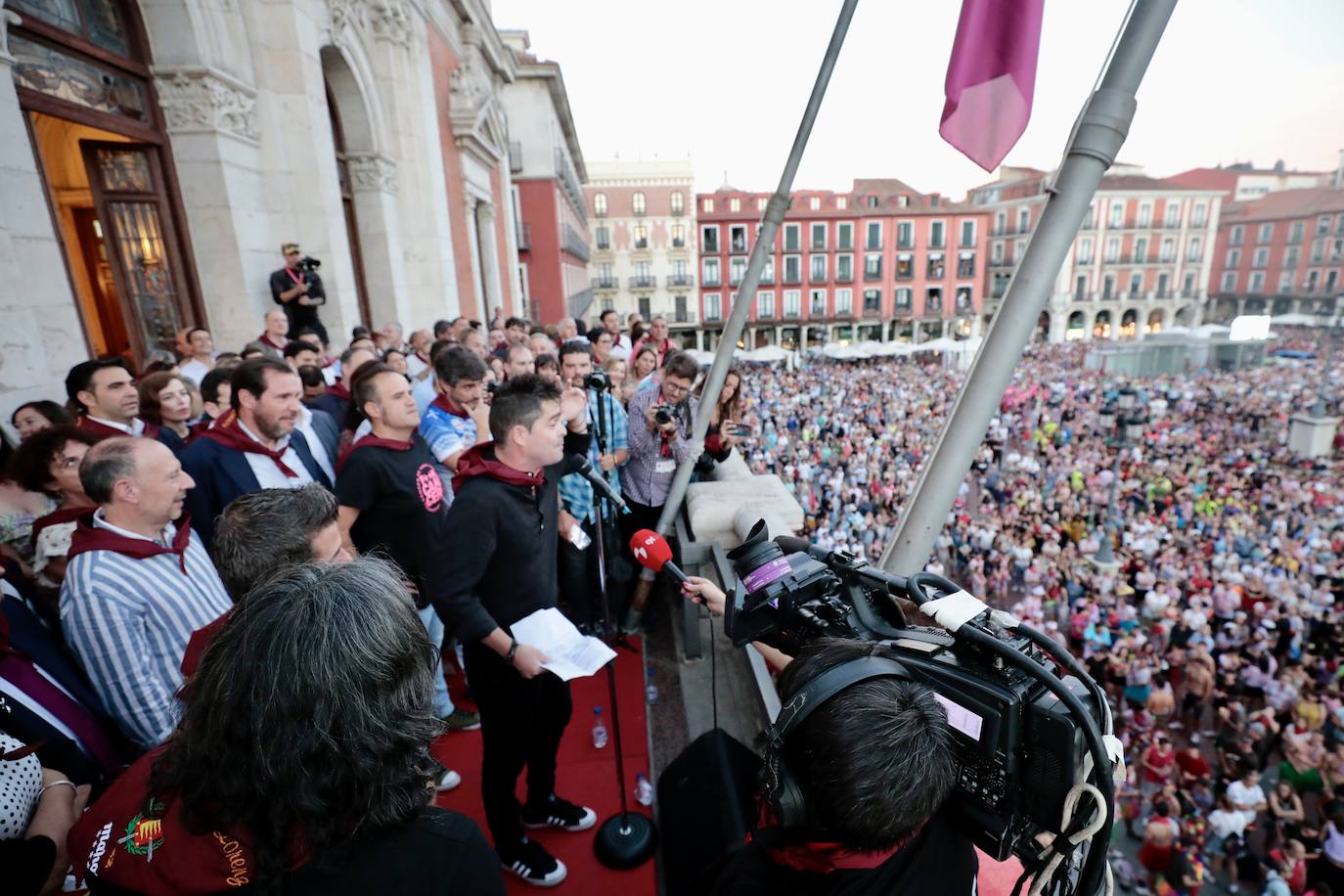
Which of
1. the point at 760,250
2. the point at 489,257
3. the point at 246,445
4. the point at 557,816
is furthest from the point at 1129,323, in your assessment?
the point at 246,445

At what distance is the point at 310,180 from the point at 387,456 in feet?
21.7

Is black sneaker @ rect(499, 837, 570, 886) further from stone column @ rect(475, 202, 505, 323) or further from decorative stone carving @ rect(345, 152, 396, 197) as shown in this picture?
stone column @ rect(475, 202, 505, 323)

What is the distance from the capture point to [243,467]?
2.94 meters

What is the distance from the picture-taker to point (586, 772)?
3.08m

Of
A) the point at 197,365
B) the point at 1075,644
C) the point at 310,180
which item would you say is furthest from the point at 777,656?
the point at 1075,644

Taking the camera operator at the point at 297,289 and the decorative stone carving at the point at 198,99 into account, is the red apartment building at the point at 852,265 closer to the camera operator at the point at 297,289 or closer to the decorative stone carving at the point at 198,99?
the camera operator at the point at 297,289

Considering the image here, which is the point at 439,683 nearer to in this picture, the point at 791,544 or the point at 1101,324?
the point at 791,544

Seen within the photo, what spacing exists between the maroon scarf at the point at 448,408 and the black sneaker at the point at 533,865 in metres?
2.35

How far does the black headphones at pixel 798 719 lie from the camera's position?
42.1 inches

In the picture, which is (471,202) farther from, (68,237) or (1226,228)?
(1226,228)

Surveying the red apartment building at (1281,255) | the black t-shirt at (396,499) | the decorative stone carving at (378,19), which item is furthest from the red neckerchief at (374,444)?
the red apartment building at (1281,255)

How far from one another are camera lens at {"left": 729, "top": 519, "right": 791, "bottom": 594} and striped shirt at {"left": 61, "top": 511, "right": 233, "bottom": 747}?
1671mm

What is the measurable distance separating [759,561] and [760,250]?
6.56 ft

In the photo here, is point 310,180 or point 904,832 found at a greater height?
point 310,180
